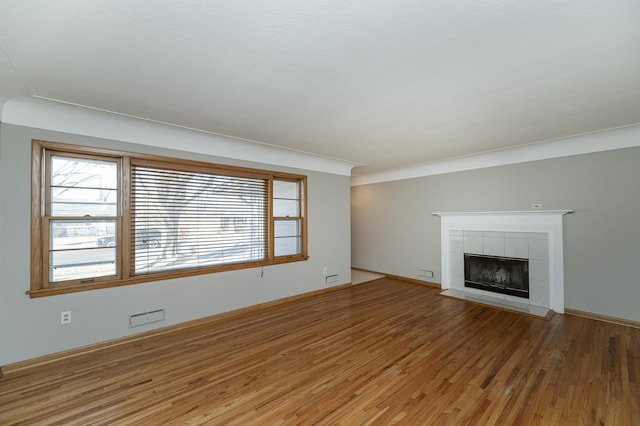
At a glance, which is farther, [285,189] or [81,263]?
[285,189]

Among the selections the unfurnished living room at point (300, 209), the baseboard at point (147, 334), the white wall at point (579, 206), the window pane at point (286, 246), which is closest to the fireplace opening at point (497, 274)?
the unfurnished living room at point (300, 209)

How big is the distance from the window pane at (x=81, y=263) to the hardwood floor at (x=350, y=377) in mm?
839

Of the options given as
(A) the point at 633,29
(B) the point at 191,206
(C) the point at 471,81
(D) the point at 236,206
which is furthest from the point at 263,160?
(A) the point at 633,29

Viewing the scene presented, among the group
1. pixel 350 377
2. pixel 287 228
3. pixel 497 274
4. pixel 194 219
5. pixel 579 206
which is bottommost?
pixel 350 377

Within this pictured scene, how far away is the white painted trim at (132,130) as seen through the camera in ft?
8.41

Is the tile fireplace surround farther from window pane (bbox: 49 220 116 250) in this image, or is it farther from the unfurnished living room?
window pane (bbox: 49 220 116 250)

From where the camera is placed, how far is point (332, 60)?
187cm

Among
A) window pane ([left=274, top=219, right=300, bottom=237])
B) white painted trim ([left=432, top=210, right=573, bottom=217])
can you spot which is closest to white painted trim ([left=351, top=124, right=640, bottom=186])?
white painted trim ([left=432, top=210, right=573, bottom=217])

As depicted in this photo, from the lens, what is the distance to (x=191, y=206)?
362 centimetres

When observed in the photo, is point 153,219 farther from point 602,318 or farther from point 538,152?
point 602,318

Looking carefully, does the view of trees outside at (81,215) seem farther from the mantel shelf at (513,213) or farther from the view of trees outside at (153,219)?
the mantel shelf at (513,213)

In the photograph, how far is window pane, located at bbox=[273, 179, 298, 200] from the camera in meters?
4.56

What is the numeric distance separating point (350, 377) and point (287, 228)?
2739 mm

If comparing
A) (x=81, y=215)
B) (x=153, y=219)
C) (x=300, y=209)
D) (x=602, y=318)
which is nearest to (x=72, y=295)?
(x=81, y=215)
